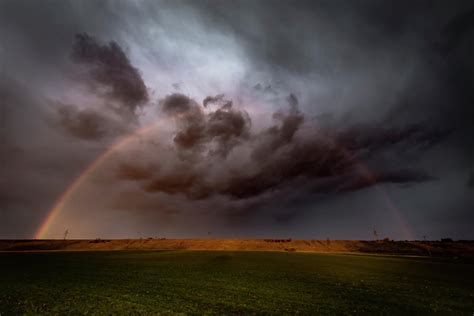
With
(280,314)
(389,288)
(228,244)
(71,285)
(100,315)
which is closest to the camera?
(100,315)

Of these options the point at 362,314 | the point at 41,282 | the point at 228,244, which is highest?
the point at 228,244

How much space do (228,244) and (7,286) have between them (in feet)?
503

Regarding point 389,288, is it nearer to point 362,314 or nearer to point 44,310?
point 362,314

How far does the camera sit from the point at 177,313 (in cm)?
1958

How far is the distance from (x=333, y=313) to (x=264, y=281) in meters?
15.0

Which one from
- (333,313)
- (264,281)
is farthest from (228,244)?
(333,313)

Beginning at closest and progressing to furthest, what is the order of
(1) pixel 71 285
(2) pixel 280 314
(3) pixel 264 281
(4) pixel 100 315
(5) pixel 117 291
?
(4) pixel 100 315
(2) pixel 280 314
(5) pixel 117 291
(1) pixel 71 285
(3) pixel 264 281

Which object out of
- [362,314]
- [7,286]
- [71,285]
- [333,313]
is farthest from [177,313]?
[7,286]

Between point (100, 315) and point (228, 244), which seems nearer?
point (100, 315)

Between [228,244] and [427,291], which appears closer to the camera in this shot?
[427,291]

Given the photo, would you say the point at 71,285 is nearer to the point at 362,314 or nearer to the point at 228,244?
the point at 362,314

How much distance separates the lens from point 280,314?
66.4 feet

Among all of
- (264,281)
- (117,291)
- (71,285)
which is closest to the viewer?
(117,291)

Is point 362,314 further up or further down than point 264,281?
further down
